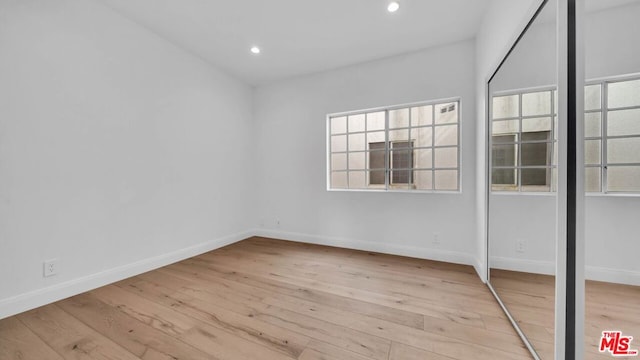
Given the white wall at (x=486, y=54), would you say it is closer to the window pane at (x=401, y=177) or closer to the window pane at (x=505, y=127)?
the window pane at (x=505, y=127)

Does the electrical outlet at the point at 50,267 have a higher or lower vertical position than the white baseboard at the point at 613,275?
lower

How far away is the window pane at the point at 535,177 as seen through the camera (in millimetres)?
1269

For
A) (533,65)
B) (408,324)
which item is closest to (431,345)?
(408,324)

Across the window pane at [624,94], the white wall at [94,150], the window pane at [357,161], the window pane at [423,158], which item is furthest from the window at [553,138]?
the white wall at [94,150]

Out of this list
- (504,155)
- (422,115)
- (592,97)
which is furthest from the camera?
(422,115)

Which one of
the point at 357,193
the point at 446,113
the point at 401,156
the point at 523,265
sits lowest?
the point at 523,265

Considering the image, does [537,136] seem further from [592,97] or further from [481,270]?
[481,270]

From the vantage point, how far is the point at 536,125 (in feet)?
4.49

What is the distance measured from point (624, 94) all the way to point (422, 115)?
93.3 inches

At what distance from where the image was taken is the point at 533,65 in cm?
139

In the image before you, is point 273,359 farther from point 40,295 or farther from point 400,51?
point 400,51

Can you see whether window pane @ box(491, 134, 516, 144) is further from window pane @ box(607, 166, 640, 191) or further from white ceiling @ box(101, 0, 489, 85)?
white ceiling @ box(101, 0, 489, 85)

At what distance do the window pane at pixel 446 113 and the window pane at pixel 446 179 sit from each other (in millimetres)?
643

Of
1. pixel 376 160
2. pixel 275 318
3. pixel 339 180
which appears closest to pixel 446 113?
pixel 376 160
